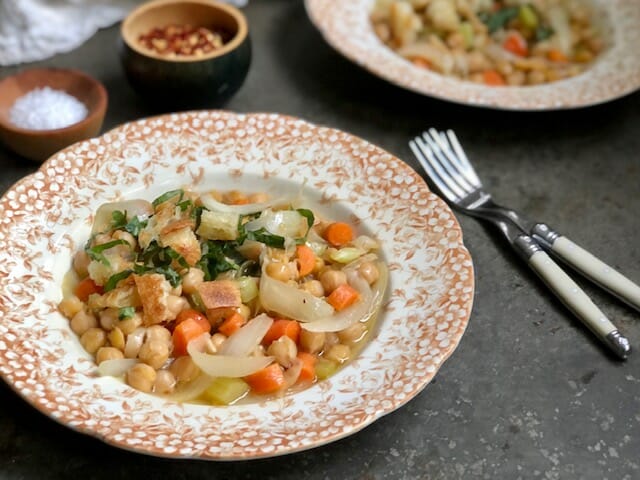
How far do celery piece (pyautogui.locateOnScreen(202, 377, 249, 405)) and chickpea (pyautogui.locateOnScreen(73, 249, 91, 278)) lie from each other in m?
0.53

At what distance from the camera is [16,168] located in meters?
2.91

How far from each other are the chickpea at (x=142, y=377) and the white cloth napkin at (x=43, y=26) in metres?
1.90

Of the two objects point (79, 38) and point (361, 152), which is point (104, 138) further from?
point (79, 38)

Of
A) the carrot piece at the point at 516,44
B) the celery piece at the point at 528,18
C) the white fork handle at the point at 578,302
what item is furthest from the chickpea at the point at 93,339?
the celery piece at the point at 528,18

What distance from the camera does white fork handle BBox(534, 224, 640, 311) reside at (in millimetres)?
2453

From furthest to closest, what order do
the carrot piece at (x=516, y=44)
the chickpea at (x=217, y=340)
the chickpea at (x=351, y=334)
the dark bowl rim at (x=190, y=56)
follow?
the carrot piece at (x=516, y=44), the dark bowl rim at (x=190, y=56), the chickpea at (x=351, y=334), the chickpea at (x=217, y=340)

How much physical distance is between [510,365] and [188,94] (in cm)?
150

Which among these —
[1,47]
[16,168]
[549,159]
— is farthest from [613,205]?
[1,47]

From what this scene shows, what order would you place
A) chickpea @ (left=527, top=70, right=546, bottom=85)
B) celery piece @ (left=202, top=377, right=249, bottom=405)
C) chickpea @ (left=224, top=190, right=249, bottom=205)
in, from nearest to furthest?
celery piece @ (left=202, top=377, right=249, bottom=405), chickpea @ (left=224, top=190, right=249, bottom=205), chickpea @ (left=527, top=70, right=546, bottom=85)

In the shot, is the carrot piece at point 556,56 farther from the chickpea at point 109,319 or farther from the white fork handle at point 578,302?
the chickpea at point 109,319

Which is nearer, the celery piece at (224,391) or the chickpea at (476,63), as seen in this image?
the celery piece at (224,391)

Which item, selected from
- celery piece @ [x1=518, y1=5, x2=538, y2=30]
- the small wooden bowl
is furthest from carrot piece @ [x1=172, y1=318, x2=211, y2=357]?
celery piece @ [x1=518, y1=5, x2=538, y2=30]

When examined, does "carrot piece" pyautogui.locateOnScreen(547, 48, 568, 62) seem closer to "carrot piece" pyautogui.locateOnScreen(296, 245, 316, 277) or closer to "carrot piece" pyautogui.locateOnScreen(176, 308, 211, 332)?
"carrot piece" pyautogui.locateOnScreen(296, 245, 316, 277)

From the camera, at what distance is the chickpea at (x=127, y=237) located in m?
2.31
